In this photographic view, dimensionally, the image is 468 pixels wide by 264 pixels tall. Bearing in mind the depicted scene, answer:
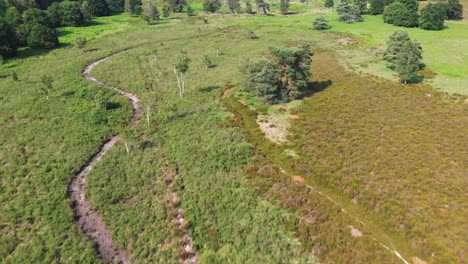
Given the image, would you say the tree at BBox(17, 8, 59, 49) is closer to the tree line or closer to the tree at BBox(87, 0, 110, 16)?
the tree at BBox(87, 0, 110, 16)

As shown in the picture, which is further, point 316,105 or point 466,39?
point 466,39

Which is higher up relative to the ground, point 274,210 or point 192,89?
point 192,89

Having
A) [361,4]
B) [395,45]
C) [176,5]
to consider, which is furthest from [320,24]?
[176,5]

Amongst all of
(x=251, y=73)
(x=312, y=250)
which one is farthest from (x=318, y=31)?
(x=312, y=250)

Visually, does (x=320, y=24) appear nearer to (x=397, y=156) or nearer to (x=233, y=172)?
(x=397, y=156)

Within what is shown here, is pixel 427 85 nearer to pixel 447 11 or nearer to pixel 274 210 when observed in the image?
pixel 274 210

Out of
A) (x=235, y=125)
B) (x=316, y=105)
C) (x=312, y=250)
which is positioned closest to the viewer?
(x=312, y=250)
